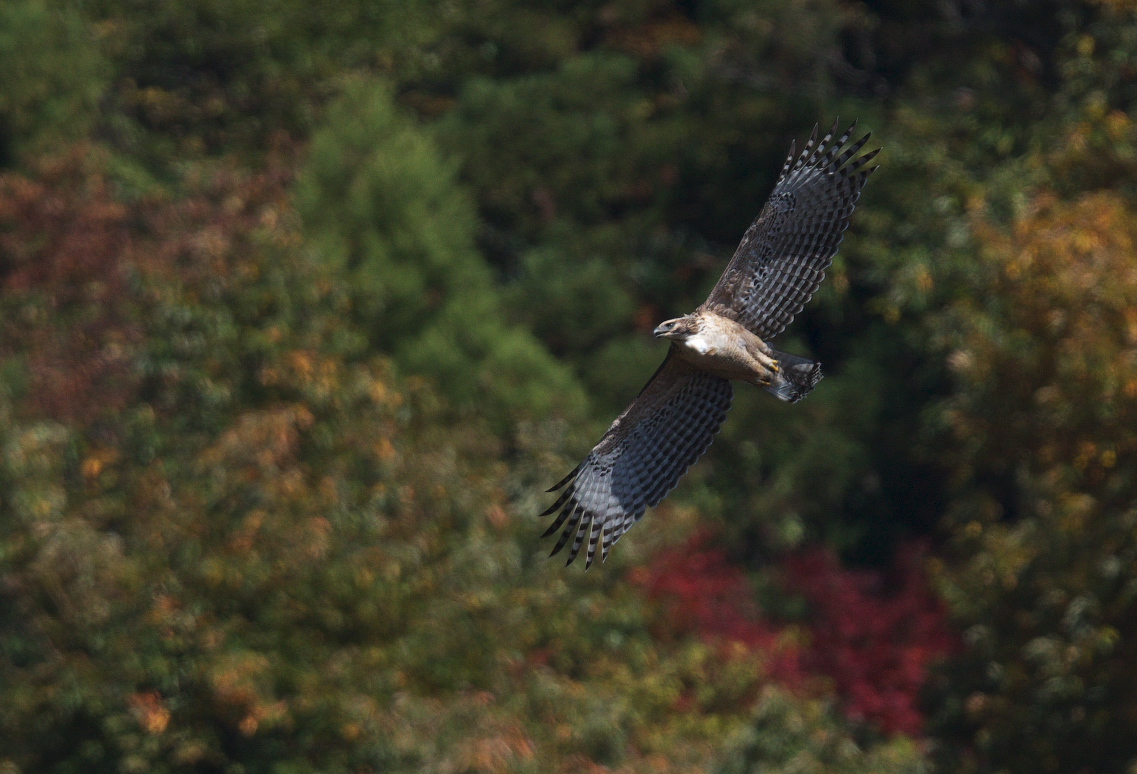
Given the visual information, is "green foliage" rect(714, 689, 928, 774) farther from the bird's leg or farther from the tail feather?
the bird's leg

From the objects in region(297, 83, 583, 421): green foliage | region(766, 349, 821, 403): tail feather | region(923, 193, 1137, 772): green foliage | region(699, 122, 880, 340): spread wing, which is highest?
region(699, 122, 880, 340): spread wing

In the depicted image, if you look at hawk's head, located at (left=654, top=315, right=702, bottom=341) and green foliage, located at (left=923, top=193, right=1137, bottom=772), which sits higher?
hawk's head, located at (left=654, top=315, right=702, bottom=341)

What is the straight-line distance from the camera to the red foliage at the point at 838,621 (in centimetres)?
1980

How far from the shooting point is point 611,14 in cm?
2852

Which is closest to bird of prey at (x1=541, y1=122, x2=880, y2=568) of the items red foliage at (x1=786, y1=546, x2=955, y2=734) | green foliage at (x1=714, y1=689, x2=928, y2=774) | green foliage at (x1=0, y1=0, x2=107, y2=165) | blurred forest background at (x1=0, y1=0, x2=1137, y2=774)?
blurred forest background at (x1=0, y1=0, x2=1137, y2=774)

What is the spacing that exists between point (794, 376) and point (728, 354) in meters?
0.34

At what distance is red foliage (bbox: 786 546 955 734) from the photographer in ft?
67.7

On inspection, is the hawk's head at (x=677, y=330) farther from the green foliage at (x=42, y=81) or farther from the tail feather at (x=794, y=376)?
the green foliage at (x=42, y=81)

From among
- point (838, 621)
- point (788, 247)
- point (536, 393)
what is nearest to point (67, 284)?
point (536, 393)

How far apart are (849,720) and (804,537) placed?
241 inches

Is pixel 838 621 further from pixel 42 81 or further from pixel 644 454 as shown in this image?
pixel 42 81

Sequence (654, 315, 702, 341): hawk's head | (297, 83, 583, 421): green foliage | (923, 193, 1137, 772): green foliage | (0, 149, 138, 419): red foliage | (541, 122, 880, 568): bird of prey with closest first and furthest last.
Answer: (654, 315, 702, 341): hawk's head < (541, 122, 880, 568): bird of prey < (923, 193, 1137, 772): green foliage < (0, 149, 138, 419): red foliage < (297, 83, 583, 421): green foliage

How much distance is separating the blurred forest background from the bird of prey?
4.80 meters

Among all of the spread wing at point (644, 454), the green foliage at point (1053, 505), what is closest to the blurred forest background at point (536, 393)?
the green foliage at point (1053, 505)
